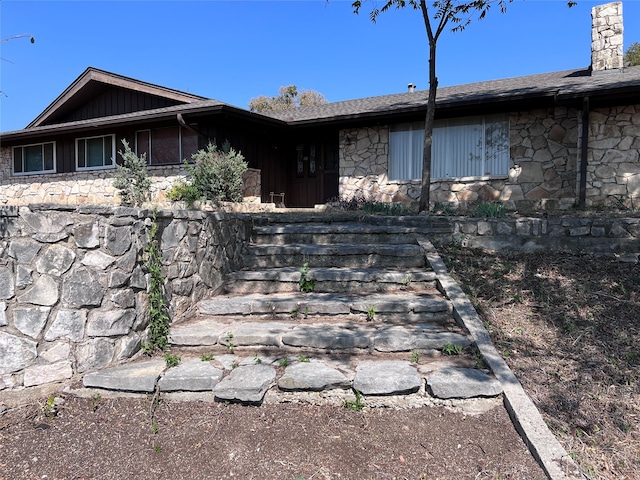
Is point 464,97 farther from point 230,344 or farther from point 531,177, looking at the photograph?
point 230,344

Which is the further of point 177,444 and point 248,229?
point 248,229

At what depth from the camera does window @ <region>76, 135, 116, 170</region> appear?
12992 mm

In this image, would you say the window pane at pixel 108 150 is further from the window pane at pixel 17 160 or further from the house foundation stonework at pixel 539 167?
the house foundation stonework at pixel 539 167

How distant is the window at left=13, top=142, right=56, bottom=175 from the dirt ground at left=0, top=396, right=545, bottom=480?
541 inches

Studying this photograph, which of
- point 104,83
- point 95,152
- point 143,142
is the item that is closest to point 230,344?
point 143,142

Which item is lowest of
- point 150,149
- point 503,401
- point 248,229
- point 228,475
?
point 228,475

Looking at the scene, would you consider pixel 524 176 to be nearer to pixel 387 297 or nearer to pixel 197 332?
pixel 387 297

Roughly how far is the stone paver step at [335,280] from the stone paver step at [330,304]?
0.17 meters

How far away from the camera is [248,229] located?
5.65m

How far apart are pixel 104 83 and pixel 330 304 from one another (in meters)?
13.5

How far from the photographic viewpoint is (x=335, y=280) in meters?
4.55

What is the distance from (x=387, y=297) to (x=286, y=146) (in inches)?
367

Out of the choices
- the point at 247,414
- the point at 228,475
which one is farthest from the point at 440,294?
Result: the point at 228,475

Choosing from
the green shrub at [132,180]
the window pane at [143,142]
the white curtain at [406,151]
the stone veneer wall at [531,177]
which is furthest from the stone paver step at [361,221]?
the window pane at [143,142]
